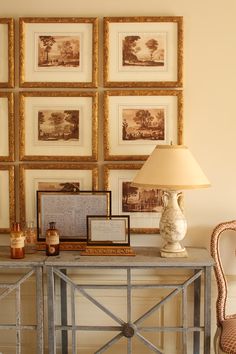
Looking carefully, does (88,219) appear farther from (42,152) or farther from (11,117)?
(11,117)

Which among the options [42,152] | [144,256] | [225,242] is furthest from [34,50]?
[225,242]

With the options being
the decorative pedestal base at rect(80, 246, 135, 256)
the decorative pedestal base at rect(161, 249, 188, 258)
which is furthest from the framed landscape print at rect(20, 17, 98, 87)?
the decorative pedestal base at rect(161, 249, 188, 258)

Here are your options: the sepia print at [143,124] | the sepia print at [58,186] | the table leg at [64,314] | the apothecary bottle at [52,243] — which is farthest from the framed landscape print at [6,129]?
the table leg at [64,314]

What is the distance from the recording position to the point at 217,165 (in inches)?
111

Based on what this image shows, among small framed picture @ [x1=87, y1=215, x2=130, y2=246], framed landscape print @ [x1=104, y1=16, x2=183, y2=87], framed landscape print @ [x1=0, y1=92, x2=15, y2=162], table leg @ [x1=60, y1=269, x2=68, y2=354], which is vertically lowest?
table leg @ [x1=60, y1=269, x2=68, y2=354]

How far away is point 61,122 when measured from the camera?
9.25 ft

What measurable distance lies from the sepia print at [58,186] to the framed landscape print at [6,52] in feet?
1.98

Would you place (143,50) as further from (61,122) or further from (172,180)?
(172,180)

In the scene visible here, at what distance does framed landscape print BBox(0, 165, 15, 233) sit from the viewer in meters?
2.84

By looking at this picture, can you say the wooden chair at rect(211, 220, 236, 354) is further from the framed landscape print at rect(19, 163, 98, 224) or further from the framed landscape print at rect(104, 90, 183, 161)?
the framed landscape print at rect(19, 163, 98, 224)

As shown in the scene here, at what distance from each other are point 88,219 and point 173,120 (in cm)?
75

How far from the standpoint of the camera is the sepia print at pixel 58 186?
9.29ft

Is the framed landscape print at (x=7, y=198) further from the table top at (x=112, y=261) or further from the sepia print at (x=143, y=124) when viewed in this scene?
the sepia print at (x=143, y=124)

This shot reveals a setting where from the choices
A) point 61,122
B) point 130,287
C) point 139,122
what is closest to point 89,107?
point 61,122
